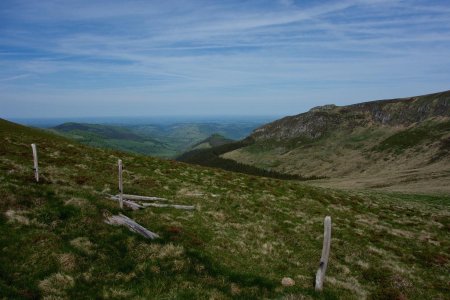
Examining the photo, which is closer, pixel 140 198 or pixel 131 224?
pixel 131 224

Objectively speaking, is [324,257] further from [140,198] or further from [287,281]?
[140,198]

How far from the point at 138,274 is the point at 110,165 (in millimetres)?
28814

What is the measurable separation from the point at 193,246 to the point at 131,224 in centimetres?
354

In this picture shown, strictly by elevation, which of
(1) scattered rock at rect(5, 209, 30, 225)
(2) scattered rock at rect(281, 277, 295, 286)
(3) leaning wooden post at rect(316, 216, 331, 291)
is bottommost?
(2) scattered rock at rect(281, 277, 295, 286)

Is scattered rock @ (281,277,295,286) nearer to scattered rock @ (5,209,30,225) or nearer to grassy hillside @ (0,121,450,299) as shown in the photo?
grassy hillside @ (0,121,450,299)

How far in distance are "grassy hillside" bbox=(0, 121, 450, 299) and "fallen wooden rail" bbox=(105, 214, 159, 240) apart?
0.62 metres

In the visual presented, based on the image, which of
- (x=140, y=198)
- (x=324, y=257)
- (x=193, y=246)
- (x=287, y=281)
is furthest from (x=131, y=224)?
(x=324, y=257)

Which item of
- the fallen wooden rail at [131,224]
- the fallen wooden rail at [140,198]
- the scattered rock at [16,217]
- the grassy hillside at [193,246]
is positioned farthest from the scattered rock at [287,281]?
the fallen wooden rail at [140,198]

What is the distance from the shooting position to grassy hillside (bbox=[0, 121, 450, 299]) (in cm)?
1302

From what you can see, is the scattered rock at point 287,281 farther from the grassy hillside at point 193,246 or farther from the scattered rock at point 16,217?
the scattered rock at point 16,217

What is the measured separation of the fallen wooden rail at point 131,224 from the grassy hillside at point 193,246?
2.03ft

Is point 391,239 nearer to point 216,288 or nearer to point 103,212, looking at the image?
point 216,288

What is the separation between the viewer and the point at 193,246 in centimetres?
1803

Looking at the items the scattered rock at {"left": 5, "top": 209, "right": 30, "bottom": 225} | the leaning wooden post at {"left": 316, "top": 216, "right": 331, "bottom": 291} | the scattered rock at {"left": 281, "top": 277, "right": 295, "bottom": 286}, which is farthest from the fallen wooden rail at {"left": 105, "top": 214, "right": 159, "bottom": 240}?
the leaning wooden post at {"left": 316, "top": 216, "right": 331, "bottom": 291}
